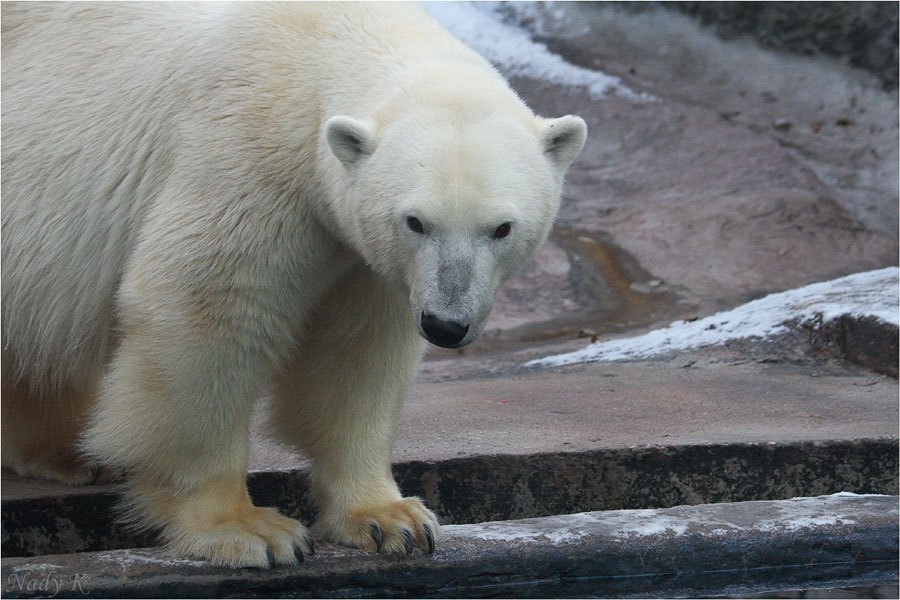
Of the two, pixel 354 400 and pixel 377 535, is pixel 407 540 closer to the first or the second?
pixel 377 535

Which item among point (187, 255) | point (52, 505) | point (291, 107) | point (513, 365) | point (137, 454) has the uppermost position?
point (291, 107)

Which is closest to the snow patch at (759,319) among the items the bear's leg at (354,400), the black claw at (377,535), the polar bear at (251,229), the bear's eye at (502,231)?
the bear's leg at (354,400)

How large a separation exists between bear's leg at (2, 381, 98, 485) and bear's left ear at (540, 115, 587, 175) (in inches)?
70.7

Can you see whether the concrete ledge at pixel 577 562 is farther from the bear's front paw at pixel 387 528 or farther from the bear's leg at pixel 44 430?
the bear's leg at pixel 44 430

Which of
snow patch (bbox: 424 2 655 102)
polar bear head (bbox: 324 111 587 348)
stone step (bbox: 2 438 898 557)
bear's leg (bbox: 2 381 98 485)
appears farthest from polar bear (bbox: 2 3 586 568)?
snow patch (bbox: 424 2 655 102)

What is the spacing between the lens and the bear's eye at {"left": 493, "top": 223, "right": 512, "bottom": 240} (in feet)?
8.27

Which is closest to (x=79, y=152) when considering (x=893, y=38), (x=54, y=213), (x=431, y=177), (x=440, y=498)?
(x=54, y=213)

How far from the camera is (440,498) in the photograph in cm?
364

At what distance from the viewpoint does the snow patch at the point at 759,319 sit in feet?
17.8

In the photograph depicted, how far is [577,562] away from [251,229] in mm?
1235

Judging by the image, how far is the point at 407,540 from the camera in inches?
116

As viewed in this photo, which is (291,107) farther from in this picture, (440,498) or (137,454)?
(440,498)

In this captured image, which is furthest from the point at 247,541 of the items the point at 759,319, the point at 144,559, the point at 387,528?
the point at 759,319

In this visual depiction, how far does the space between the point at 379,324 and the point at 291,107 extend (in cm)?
65
